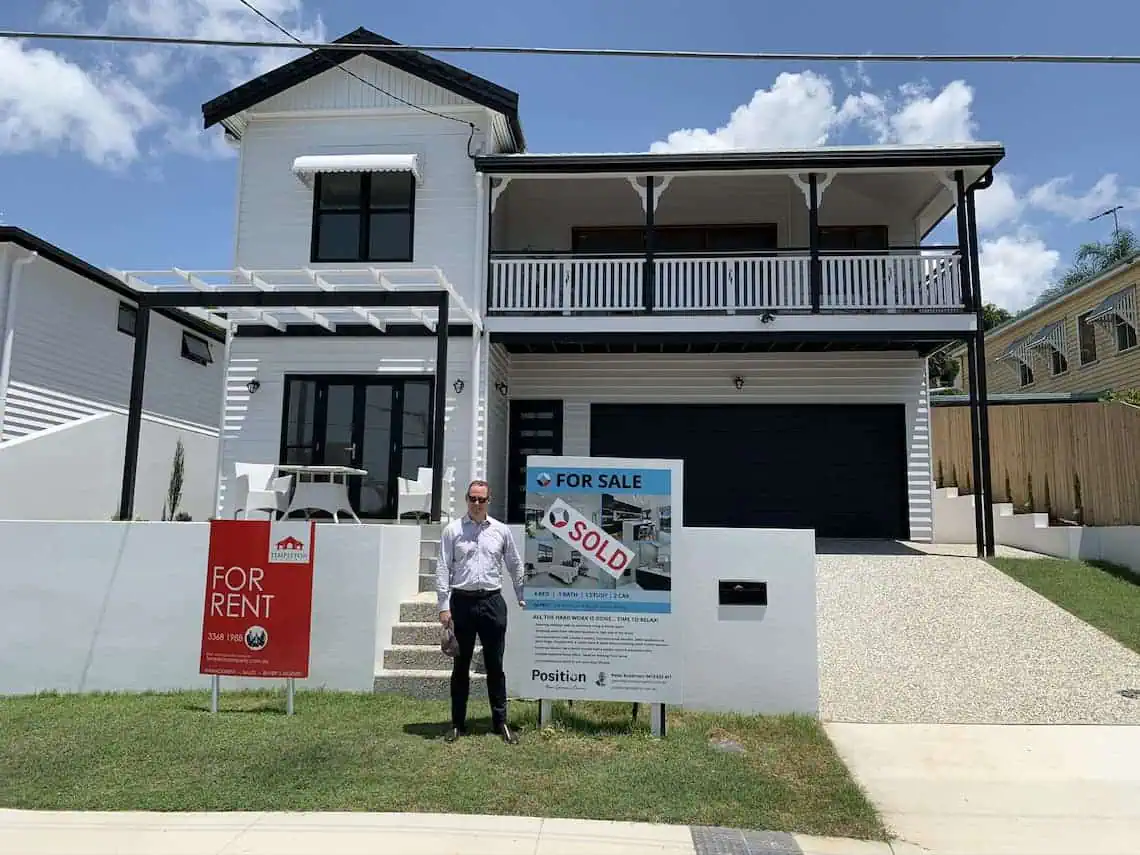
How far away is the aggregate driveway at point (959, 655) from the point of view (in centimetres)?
659

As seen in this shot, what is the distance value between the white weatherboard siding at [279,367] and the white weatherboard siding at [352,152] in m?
1.17

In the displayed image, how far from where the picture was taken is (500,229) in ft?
48.4

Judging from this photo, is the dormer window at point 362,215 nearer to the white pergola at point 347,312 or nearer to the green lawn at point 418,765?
the white pergola at point 347,312

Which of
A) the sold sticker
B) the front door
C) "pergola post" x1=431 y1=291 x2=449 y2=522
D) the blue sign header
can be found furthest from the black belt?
the front door

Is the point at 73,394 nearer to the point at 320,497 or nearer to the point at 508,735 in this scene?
the point at 320,497

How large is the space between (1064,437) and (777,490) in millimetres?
4380

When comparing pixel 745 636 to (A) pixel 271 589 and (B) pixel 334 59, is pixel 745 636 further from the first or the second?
(B) pixel 334 59

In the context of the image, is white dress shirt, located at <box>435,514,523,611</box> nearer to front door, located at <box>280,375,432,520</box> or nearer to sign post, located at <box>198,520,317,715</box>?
sign post, located at <box>198,520,317,715</box>

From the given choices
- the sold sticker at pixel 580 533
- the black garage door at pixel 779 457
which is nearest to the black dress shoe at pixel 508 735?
the sold sticker at pixel 580 533

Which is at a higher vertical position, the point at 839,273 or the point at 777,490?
the point at 839,273

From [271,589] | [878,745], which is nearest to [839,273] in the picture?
[878,745]

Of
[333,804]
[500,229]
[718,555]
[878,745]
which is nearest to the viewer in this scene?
[333,804]

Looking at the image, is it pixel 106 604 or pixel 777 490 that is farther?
pixel 777 490

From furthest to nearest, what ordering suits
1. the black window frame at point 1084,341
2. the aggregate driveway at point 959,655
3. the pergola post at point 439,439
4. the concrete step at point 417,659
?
the black window frame at point 1084,341 → the pergola post at point 439,439 → the concrete step at point 417,659 → the aggregate driveway at point 959,655
